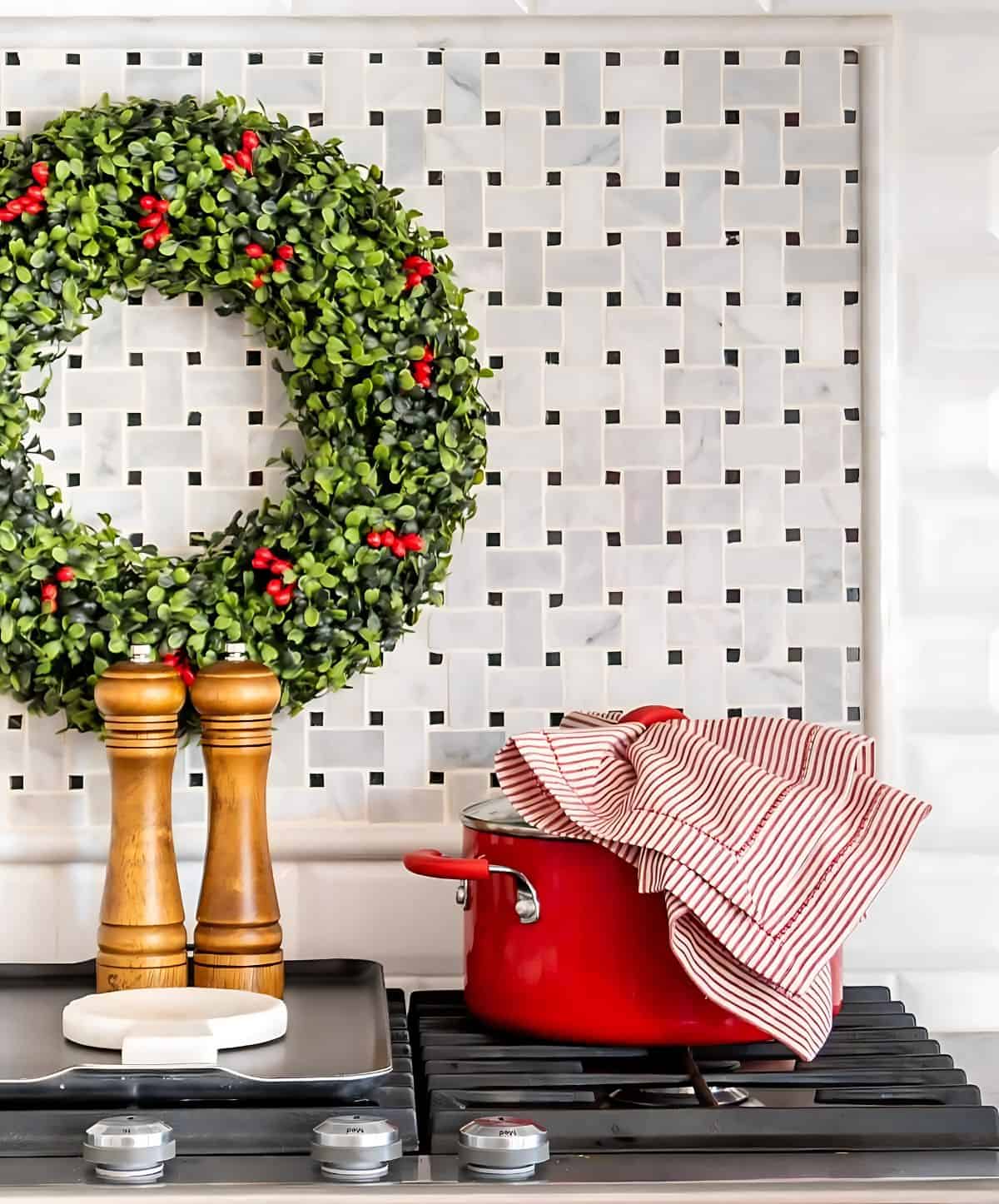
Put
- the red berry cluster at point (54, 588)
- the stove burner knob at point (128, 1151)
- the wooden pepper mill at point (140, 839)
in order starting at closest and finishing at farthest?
1. the stove burner knob at point (128, 1151)
2. the wooden pepper mill at point (140, 839)
3. the red berry cluster at point (54, 588)

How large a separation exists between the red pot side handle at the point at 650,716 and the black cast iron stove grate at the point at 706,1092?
0.26 meters

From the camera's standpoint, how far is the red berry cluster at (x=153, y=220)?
1274 millimetres

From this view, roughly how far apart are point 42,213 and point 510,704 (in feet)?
2.02

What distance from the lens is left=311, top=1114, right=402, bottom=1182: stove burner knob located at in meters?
0.83

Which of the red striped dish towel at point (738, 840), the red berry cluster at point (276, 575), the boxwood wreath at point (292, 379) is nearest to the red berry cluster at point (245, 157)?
the boxwood wreath at point (292, 379)

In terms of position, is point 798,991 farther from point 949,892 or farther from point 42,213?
point 42,213

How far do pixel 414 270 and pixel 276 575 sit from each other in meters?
0.31

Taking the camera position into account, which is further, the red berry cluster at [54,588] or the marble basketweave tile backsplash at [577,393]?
the marble basketweave tile backsplash at [577,393]

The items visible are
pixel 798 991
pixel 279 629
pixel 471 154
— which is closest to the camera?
pixel 798 991

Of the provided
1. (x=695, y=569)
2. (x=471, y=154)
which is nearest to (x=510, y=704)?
(x=695, y=569)

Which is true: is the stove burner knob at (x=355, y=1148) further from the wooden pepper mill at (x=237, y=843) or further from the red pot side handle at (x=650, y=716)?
the red pot side handle at (x=650, y=716)

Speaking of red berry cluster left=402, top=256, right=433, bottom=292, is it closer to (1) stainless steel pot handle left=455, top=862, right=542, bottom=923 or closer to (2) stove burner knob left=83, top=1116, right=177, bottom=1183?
(1) stainless steel pot handle left=455, top=862, right=542, bottom=923

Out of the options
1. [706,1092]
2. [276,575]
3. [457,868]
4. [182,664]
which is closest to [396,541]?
[276,575]

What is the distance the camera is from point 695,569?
1382 millimetres
